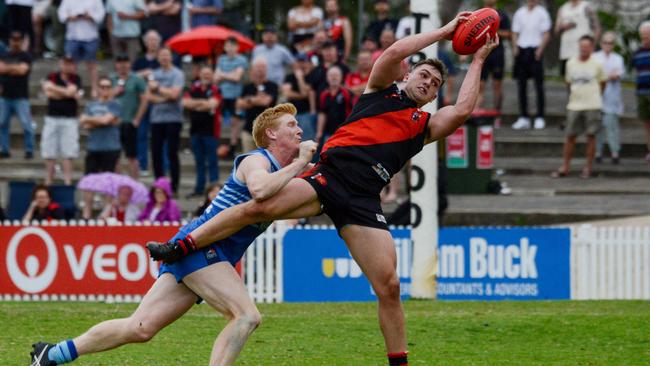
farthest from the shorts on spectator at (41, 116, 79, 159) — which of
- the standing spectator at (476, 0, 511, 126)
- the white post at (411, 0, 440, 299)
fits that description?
the standing spectator at (476, 0, 511, 126)

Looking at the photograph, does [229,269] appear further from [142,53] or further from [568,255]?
[142,53]

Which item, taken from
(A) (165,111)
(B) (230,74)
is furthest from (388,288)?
(B) (230,74)

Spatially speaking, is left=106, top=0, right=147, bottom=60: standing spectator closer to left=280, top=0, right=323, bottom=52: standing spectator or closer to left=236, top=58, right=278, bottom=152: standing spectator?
left=280, top=0, right=323, bottom=52: standing spectator

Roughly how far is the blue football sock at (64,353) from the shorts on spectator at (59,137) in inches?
443

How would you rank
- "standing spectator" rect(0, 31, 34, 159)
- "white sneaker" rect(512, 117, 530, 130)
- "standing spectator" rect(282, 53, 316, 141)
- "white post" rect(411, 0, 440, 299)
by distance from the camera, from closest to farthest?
"white post" rect(411, 0, 440, 299)
"standing spectator" rect(282, 53, 316, 141)
"standing spectator" rect(0, 31, 34, 159)
"white sneaker" rect(512, 117, 530, 130)

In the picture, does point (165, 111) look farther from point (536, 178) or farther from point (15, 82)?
point (536, 178)

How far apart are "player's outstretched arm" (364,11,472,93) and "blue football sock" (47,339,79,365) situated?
253 centimetres

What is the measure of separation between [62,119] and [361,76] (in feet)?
14.4

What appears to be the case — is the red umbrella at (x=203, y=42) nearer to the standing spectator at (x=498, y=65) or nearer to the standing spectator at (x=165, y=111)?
the standing spectator at (x=165, y=111)

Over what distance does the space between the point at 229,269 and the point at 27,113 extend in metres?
13.6

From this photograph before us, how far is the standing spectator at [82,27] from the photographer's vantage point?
21.2 m

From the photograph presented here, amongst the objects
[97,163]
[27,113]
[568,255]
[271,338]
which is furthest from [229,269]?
[27,113]

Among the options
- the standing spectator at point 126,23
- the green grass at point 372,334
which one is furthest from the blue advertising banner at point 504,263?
the standing spectator at point 126,23

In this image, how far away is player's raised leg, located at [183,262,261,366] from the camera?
7871 mm
